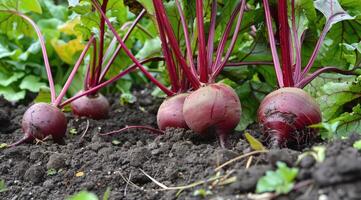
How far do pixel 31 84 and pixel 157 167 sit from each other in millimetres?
2480

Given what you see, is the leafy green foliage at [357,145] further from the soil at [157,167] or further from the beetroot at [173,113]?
the beetroot at [173,113]

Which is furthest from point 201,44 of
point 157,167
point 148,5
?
point 157,167

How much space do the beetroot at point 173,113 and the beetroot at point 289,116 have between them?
40cm

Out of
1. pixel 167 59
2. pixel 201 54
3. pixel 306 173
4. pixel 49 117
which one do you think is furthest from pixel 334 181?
pixel 49 117

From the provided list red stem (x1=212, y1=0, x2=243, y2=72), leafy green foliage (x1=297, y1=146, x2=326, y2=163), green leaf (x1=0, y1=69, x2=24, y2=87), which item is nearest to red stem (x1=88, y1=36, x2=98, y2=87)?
red stem (x1=212, y1=0, x2=243, y2=72)

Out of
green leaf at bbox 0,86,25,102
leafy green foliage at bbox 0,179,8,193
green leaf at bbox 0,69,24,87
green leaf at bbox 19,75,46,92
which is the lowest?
green leaf at bbox 0,86,25,102

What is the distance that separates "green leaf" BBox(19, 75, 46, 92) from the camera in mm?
4043

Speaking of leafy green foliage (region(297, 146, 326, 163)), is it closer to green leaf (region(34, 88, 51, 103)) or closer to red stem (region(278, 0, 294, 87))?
red stem (region(278, 0, 294, 87))

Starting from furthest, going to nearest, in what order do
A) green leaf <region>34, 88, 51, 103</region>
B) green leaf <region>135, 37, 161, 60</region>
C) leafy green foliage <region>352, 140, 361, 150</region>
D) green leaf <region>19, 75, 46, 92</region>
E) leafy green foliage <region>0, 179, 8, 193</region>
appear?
green leaf <region>19, 75, 46, 92</region> → green leaf <region>135, 37, 161, 60</region> → green leaf <region>34, 88, 51, 103</region> → leafy green foliage <region>0, 179, 8, 193</region> → leafy green foliage <region>352, 140, 361, 150</region>

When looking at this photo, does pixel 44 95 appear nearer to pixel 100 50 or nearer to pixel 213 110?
pixel 100 50

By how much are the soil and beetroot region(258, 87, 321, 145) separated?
14cm

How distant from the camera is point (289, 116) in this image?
1978 mm

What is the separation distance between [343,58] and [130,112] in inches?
51.7

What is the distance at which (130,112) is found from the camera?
3334mm
